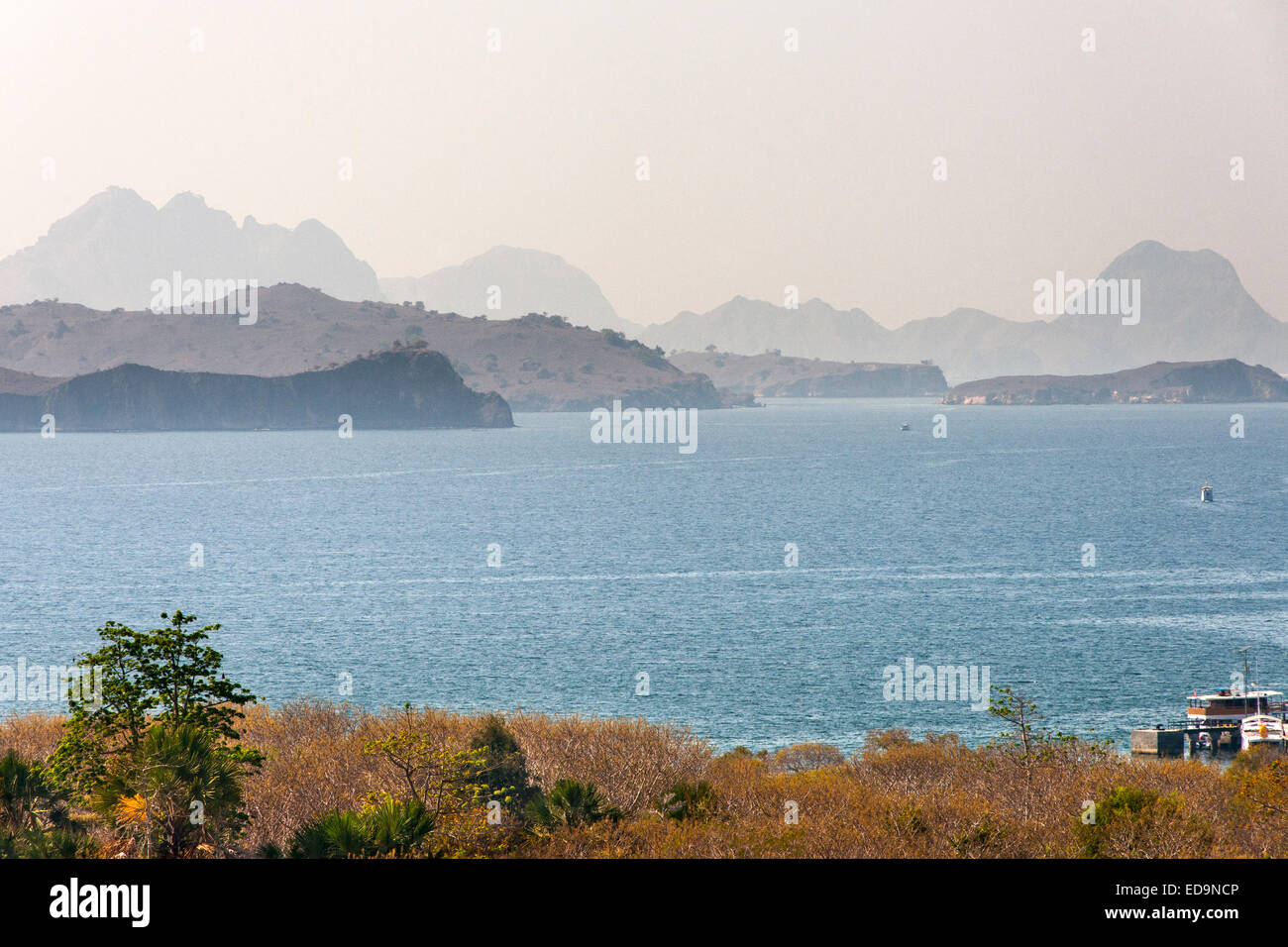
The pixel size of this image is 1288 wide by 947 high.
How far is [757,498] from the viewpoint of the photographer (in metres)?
178

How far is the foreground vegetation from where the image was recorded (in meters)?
23.9

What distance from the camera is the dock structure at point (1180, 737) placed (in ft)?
193

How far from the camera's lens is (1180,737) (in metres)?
60.1

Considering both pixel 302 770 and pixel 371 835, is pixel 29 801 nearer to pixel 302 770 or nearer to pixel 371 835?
pixel 302 770

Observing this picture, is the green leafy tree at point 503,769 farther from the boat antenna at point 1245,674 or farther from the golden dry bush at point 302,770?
the boat antenna at point 1245,674

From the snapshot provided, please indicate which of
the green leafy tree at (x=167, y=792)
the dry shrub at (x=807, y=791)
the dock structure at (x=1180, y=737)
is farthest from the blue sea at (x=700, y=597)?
the green leafy tree at (x=167, y=792)

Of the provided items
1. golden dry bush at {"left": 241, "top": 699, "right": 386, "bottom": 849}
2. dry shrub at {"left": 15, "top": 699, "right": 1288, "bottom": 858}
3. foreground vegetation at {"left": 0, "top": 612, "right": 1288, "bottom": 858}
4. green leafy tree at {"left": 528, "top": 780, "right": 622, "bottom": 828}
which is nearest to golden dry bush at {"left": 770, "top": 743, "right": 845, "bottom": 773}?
dry shrub at {"left": 15, "top": 699, "right": 1288, "bottom": 858}

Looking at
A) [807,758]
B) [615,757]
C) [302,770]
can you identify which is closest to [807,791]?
[615,757]

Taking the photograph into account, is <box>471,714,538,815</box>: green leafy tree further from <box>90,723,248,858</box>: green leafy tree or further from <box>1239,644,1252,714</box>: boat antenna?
<box>1239,644,1252,714</box>: boat antenna

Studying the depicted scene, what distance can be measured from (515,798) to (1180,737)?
137ft

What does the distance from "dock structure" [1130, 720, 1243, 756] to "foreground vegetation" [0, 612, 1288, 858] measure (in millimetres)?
14268

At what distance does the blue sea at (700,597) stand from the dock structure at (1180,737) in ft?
4.61

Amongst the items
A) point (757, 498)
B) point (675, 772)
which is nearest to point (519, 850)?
point (675, 772)
